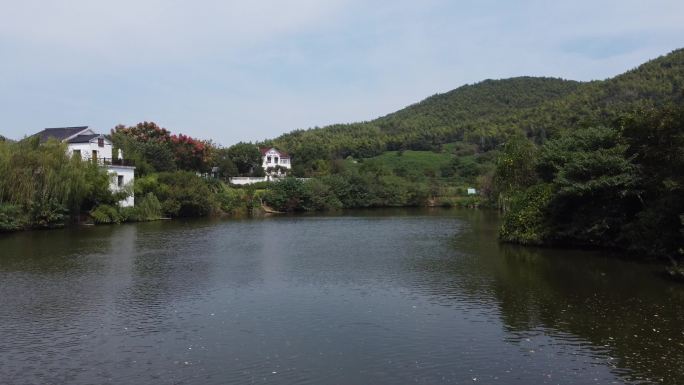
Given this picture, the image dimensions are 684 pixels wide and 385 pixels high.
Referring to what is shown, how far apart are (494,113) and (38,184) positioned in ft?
394

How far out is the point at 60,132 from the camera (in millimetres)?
56031

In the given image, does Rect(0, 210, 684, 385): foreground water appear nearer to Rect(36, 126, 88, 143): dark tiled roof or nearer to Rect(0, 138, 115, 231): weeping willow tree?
Rect(0, 138, 115, 231): weeping willow tree

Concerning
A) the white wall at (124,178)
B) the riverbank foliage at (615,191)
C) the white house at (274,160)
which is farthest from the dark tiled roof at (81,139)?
the riverbank foliage at (615,191)

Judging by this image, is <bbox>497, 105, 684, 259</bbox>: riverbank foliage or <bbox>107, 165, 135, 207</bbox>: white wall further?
<bbox>107, 165, 135, 207</bbox>: white wall

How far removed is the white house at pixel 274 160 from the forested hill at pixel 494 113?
3468 mm

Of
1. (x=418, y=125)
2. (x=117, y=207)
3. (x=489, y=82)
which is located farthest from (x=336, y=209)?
(x=489, y=82)

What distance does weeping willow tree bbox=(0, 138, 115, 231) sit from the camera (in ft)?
136

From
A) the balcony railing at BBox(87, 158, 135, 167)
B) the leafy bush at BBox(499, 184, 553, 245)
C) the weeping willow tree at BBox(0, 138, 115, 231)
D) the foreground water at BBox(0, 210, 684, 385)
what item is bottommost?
the foreground water at BBox(0, 210, 684, 385)

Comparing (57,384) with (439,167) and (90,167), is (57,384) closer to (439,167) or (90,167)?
(90,167)

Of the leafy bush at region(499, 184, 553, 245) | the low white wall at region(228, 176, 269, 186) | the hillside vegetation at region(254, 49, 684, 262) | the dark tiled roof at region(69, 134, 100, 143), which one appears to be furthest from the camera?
the low white wall at region(228, 176, 269, 186)

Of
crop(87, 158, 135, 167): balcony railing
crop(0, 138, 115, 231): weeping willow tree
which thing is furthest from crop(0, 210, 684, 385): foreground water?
crop(87, 158, 135, 167): balcony railing

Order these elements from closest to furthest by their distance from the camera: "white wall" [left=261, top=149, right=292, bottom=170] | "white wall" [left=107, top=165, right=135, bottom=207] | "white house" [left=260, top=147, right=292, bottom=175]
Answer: "white wall" [left=107, top=165, right=135, bottom=207], "white house" [left=260, top=147, right=292, bottom=175], "white wall" [left=261, top=149, right=292, bottom=170]

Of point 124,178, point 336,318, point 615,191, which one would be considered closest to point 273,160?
point 124,178

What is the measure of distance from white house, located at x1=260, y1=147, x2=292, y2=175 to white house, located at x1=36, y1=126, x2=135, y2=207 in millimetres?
37672
